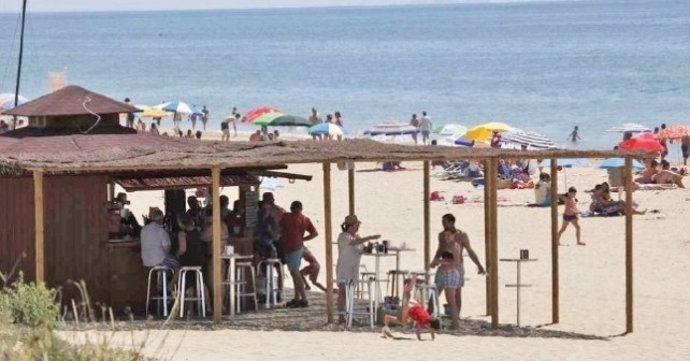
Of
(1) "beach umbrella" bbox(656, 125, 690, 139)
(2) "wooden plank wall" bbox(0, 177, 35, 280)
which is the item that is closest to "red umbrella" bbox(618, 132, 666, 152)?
(1) "beach umbrella" bbox(656, 125, 690, 139)

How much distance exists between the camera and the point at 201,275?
1686cm

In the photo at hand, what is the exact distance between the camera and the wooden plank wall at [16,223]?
54.3 ft

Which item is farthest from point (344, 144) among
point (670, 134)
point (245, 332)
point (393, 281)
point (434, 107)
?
point (434, 107)

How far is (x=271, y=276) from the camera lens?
58.5ft

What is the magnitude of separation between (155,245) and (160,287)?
0.55m

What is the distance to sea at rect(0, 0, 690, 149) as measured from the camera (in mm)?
64562

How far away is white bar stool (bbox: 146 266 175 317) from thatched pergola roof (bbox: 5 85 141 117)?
2.02 m

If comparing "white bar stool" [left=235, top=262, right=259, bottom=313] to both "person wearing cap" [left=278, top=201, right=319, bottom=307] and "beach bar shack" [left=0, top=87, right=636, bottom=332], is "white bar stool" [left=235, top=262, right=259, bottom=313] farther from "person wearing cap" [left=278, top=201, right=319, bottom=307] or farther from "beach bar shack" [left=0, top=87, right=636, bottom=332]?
"beach bar shack" [left=0, top=87, right=636, bottom=332]

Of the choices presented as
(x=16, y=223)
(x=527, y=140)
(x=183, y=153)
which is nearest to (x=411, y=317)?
(x=183, y=153)

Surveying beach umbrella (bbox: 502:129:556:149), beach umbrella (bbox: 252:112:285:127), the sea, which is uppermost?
the sea

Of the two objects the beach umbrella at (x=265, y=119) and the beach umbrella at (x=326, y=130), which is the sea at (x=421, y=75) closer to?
the beach umbrella at (x=326, y=130)

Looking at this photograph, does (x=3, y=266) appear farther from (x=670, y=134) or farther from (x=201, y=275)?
(x=670, y=134)

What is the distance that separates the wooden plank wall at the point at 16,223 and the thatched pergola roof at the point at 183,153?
0.91 ft

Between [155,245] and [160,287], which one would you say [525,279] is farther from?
[155,245]
